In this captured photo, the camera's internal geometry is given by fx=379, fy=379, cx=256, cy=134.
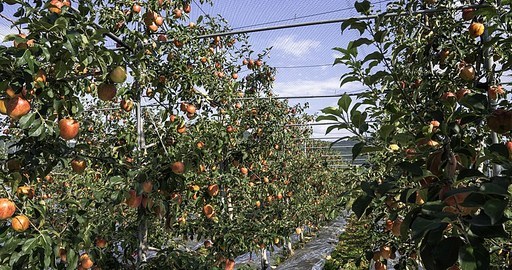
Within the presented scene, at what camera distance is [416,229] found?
2.27 feet

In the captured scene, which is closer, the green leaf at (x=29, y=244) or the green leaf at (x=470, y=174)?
the green leaf at (x=470, y=174)

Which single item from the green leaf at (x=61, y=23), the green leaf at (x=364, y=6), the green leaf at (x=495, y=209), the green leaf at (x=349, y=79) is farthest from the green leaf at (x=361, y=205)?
the green leaf at (x=61, y=23)

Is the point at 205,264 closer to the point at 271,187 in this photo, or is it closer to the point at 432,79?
the point at 432,79

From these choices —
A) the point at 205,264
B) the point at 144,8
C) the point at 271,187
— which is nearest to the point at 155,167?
the point at 205,264

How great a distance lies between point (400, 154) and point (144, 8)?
6.26 ft

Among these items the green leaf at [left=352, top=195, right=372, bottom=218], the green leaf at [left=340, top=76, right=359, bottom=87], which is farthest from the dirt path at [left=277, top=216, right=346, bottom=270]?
the green leaf at [left=352, top=195, right=372, bottom=218]

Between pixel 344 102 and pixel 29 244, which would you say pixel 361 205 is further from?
pixel 29 244

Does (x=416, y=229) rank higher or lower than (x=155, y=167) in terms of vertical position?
lower

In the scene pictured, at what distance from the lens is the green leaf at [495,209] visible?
26.6 inches

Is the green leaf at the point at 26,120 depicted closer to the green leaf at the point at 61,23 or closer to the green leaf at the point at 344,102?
the green leaf at the point at 61,23

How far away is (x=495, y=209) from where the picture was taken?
0.69 meters

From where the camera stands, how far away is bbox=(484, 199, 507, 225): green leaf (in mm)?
675

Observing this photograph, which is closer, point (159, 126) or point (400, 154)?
point (400, 154)

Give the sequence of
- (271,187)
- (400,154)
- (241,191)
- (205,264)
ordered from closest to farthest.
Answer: (400,154), (205,264), (241,191), (271,187)
